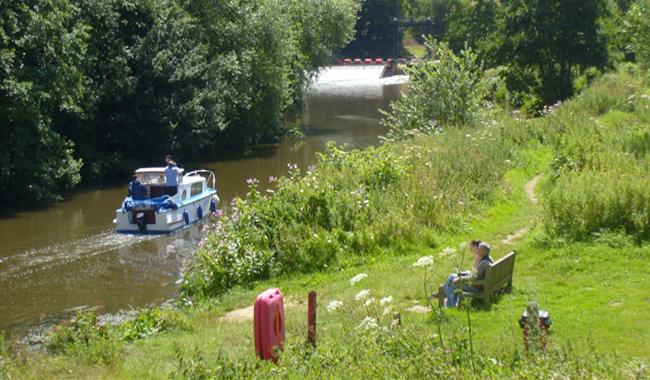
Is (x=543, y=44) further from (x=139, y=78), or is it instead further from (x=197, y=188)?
(x=197, y=188)

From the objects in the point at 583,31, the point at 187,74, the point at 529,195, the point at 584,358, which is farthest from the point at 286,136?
the point at 584,358

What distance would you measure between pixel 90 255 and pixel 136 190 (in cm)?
425

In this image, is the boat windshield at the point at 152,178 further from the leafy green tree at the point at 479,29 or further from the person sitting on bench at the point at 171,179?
the leafy green tree at the point at 479,29

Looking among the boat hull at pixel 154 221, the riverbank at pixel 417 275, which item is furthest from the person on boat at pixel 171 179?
the riverbank at pixel 417 275

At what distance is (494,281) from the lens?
13352 mm

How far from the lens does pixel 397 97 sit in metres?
74.2

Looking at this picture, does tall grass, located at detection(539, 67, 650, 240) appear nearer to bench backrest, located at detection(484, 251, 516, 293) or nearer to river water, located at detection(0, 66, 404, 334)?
bench backrest, located at detection(484, 251, 516, 293)

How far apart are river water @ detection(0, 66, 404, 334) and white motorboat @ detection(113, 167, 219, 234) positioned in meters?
0.41

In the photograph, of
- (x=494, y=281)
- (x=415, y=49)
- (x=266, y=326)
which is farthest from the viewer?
(x=415, y=49)

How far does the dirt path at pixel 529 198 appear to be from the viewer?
18.6 m

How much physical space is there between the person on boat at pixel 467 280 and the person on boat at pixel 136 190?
1745 cm

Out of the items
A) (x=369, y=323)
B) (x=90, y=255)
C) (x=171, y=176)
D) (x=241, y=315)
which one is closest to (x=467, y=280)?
(x=369, y=323)

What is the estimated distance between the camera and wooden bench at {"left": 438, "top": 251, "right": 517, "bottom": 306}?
1303cm

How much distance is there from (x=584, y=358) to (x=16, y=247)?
21.1 m
